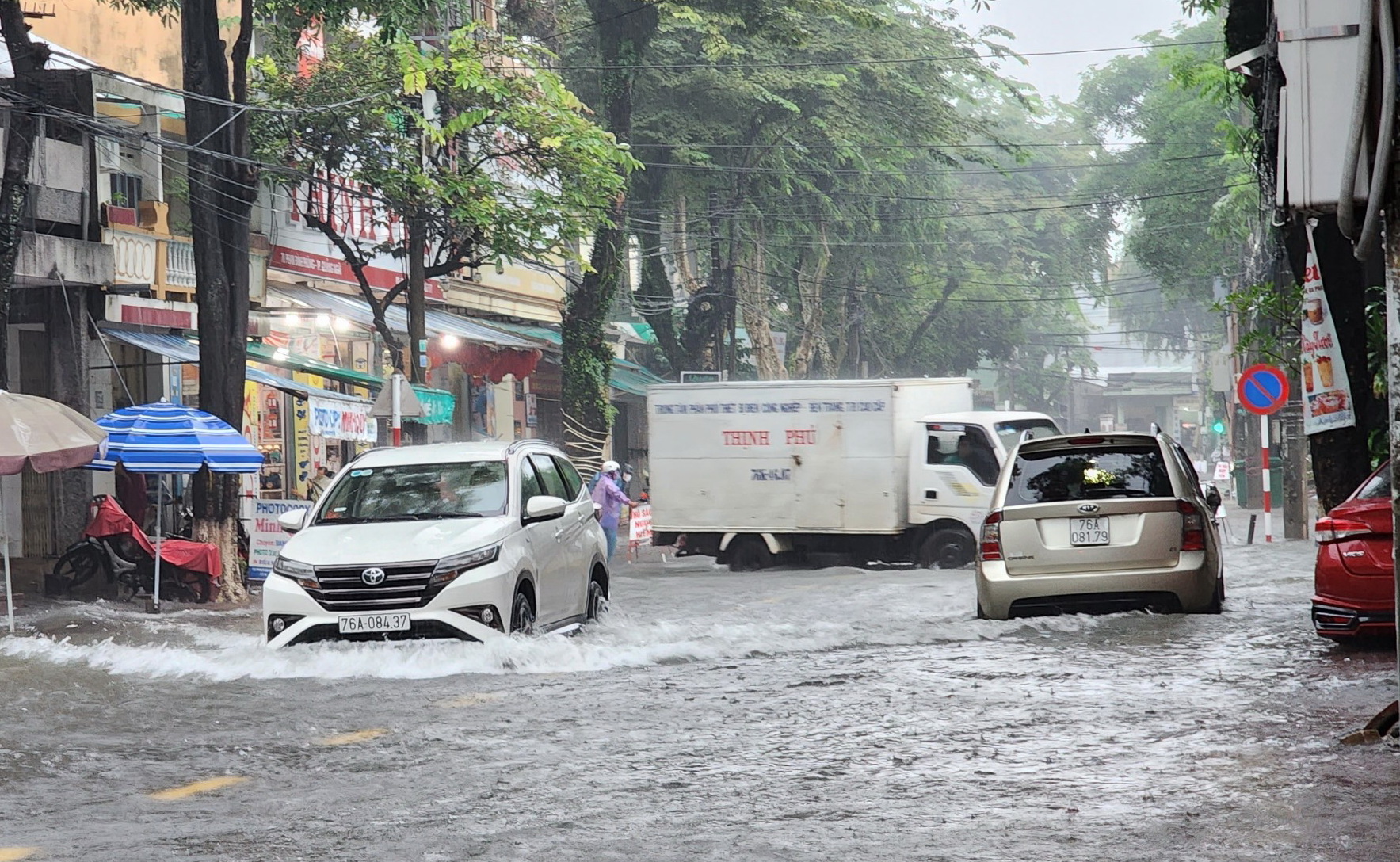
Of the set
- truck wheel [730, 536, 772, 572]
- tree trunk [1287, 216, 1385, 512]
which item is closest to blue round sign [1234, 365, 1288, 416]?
truck wheel [730, 536, 772, 572]

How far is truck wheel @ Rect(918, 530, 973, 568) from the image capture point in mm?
23000

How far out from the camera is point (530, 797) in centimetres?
705

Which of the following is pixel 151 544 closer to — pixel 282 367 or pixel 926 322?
pixel 282 367

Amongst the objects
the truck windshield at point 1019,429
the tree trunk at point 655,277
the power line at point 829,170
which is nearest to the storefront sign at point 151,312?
the truck windshield at point 1019,429

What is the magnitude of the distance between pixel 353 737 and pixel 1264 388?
1768 cm

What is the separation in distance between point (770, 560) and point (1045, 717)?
15.8 meters

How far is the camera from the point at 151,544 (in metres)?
20.1

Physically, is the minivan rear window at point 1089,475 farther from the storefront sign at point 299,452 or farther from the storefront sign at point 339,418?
the storefront sign at point 299,452

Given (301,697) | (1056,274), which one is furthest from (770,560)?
(1056,274)

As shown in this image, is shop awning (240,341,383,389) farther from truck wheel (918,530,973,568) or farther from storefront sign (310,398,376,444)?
truck wheel (918,530,973,568)

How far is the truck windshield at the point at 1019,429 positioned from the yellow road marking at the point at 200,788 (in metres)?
16.1

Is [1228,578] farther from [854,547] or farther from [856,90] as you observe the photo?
[856,90]

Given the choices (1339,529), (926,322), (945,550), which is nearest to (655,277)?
(945,550)

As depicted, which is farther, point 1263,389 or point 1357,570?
point 1263,389
